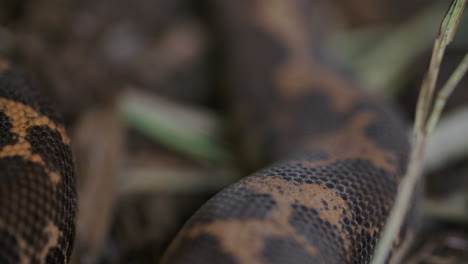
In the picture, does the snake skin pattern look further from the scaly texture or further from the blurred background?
the blurred background

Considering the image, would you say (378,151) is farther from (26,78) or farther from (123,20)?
(123,20)

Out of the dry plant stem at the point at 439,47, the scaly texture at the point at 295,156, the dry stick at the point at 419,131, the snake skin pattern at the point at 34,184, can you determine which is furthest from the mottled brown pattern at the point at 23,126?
the dry plant stem at the point at 439,47

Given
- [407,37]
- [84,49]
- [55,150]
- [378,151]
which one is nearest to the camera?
[55,150]

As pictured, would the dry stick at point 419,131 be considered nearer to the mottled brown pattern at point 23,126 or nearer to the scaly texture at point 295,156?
the scaly texture at point 295,156

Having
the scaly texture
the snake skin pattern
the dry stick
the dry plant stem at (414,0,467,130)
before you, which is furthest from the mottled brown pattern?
the dry plant stem at (414,0,467,130)

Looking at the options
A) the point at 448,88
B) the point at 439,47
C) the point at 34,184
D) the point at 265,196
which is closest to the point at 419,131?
the point at 448,88

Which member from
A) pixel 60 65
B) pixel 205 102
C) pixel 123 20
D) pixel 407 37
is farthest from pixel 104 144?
pixel 407 37
